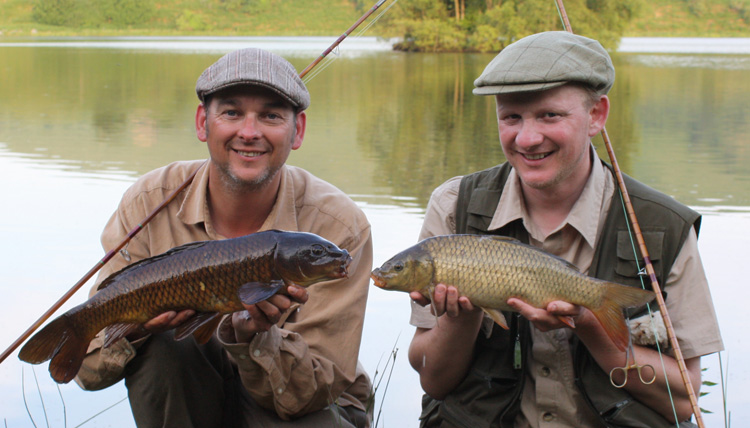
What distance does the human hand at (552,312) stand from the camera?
2729 mm

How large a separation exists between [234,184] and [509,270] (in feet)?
3.84

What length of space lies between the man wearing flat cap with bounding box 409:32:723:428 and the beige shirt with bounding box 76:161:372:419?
337 mm

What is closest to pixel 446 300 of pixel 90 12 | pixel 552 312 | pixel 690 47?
pixel 552 312

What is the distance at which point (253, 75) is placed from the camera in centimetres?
320

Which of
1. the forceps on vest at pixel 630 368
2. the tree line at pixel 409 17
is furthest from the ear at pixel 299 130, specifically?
the tree line at pixel 409 17

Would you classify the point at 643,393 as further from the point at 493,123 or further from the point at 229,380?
the point at 493,123

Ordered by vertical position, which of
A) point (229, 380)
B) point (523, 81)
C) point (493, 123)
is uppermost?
point (523, 81)

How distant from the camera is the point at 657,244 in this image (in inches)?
118

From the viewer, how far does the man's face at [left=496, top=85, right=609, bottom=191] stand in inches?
118

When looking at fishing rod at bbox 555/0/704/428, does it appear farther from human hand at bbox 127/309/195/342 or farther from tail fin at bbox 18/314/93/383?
tail fin at bbox 18/314/93/383

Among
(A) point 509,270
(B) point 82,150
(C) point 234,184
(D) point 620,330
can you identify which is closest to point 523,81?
(A) point 509,270

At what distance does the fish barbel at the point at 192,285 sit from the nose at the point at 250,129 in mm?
529

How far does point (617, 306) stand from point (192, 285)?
1.43 m

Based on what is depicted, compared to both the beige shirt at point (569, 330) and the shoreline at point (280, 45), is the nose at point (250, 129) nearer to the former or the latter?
the beige shirt at point (569, 330)
